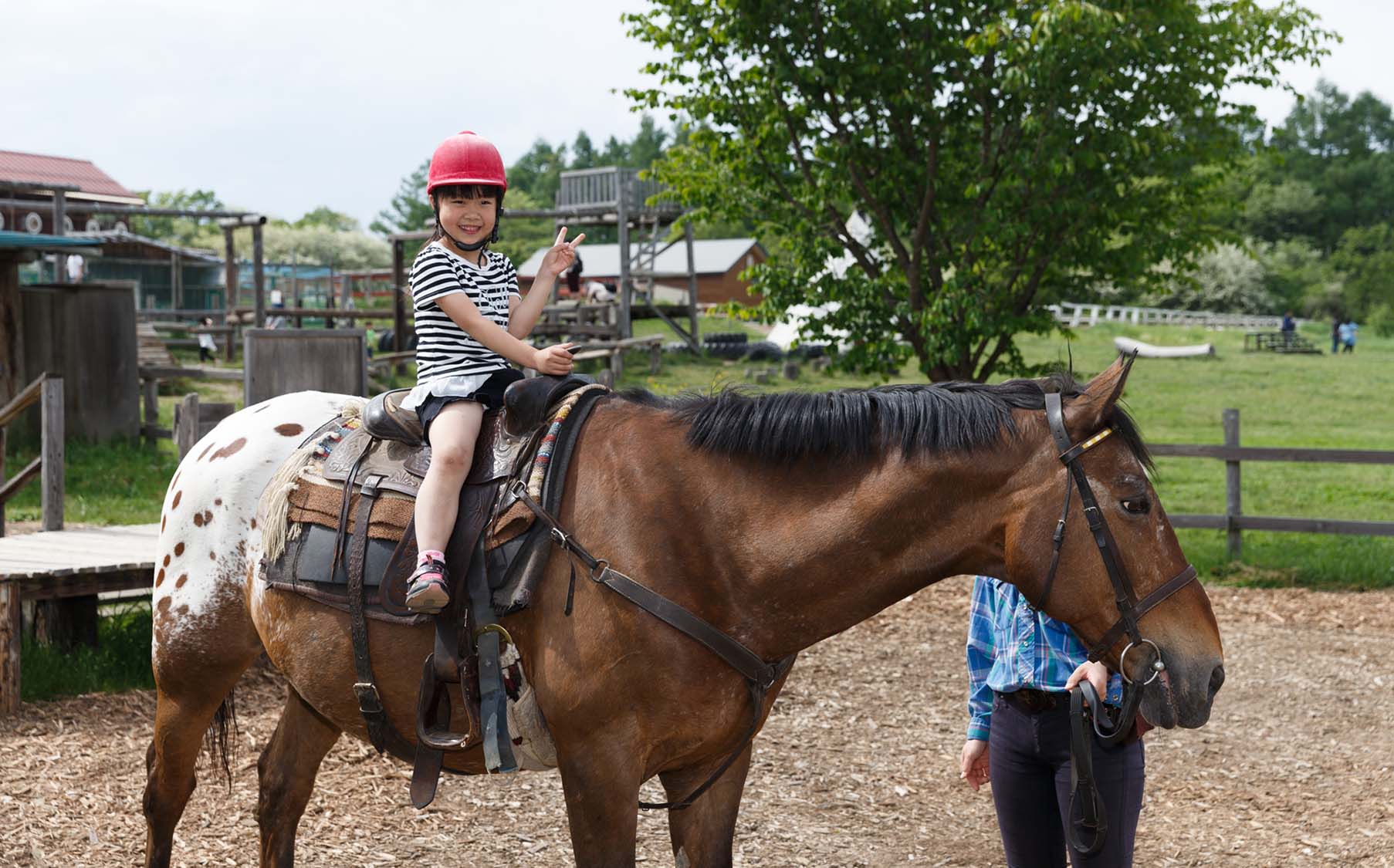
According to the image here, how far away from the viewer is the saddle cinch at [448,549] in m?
2.98

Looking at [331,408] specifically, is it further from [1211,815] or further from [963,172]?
[963,172]

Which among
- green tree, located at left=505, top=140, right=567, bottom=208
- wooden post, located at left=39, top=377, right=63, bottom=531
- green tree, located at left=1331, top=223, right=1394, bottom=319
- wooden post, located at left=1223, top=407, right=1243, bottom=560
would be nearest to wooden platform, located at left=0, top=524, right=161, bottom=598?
wooden post, located at left=39, top=377, right=63, bottom=531

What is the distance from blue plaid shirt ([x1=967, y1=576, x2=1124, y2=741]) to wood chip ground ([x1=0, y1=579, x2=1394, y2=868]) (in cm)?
169

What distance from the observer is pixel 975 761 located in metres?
3.48

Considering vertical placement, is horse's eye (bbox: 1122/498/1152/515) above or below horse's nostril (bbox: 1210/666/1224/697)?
above

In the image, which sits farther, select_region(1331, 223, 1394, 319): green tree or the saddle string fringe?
select_region(1331, 223, 1394, 319): green tree

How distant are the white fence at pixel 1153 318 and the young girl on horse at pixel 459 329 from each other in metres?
47.0

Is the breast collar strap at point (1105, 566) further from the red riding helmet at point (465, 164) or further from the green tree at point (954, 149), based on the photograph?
the green tree at point (954, 149)

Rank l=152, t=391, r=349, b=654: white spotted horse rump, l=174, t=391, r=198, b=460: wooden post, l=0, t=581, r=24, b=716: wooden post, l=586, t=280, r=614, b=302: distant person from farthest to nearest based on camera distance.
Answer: l=586, t=280, r=614, b=302: distant person → l=174, t=391, r=198, b=460: wooden post → l=0, t=581, r=24, b=716: wooden post → l=152, t=391, r=349, b=654: white spotted horse rump

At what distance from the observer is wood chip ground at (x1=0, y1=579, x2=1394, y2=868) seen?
185 inches

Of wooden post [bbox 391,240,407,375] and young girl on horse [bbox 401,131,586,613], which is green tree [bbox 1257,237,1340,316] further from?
young girl on horse [bbox 401,131,586,613]

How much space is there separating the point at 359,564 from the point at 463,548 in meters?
0.41

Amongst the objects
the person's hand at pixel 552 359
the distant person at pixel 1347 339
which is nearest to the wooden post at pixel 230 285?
the person's hand at pixel 552 359

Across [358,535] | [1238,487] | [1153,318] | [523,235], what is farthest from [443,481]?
[523,235]
